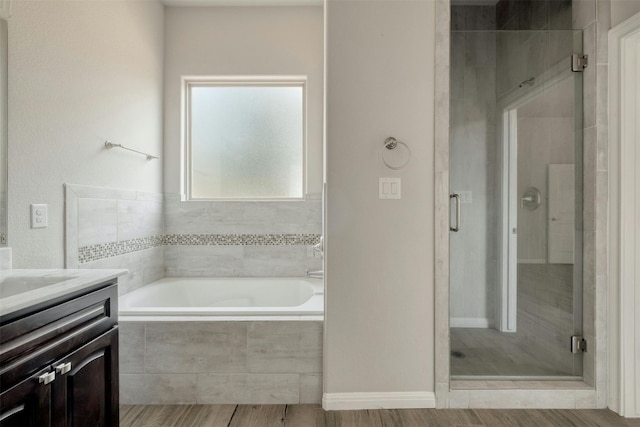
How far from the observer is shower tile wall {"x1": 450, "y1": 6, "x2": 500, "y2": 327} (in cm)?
201

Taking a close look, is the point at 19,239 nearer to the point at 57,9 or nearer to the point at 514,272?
the point at 57,9

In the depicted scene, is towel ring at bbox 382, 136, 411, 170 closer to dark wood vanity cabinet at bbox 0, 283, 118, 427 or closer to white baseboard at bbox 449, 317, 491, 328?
white baseboard at bbox 449, 317, 491, 328

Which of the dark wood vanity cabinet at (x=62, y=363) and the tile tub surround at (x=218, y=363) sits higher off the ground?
the dark wood vanity cabinet at (x=62, y=363)

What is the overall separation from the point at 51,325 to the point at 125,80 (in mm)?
1923

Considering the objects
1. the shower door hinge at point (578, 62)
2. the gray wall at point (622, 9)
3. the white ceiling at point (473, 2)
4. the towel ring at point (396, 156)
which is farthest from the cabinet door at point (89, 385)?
the gray wall at point (622, 9)

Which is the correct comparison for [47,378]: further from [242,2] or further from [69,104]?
[242,2]

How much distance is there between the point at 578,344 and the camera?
2.03 m

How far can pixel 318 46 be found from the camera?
303 centimetres

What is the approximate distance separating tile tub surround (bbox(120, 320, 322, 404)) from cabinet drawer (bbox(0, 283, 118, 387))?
641mm

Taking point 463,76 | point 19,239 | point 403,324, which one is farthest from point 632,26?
point 19,239

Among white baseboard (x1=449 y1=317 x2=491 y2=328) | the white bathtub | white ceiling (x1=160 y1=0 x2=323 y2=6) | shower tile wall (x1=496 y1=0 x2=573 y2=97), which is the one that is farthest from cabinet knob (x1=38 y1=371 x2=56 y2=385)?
white ceiling (x1=160 y1=0 x2=323 y2=6)

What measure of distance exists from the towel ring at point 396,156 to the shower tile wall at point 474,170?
0.90ft

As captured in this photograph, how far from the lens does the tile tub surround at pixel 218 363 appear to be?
78.3 inches

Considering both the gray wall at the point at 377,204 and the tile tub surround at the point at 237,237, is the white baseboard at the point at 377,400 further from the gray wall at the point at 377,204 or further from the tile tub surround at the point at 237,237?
the tile tub surround at the point at 237,237
